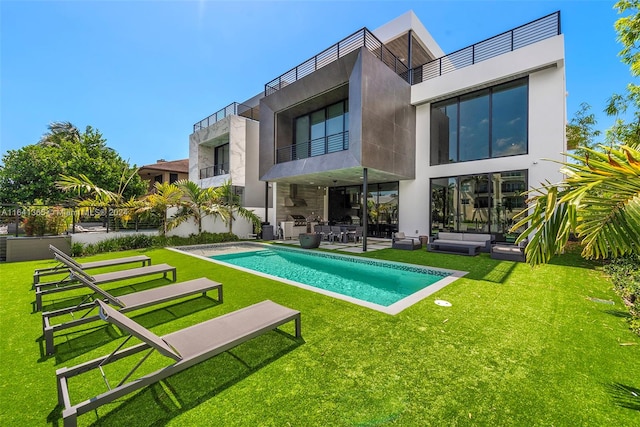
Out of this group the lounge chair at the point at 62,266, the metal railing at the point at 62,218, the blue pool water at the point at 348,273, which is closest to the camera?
the lounge chair at the point at 62,266

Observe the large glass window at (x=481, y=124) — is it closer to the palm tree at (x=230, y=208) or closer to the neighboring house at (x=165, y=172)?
the palm tree at (x=230, y=208)

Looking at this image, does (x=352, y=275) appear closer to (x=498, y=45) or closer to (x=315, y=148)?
(x=315, y=148)

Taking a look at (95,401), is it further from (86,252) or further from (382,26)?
(382,26)

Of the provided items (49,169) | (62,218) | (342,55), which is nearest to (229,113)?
(342,55)

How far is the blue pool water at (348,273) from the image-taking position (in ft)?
21.0

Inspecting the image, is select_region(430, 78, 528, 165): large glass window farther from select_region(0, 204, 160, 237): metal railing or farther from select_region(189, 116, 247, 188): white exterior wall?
select_region(0, 204, 160, 237): metal railing

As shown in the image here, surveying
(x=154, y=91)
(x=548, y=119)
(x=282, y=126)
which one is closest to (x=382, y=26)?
(x=282, y=126)

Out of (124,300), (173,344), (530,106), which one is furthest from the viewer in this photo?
(530,106)

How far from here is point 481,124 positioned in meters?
12.5

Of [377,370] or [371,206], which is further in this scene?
[371,206]

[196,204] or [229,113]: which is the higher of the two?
[229,113]

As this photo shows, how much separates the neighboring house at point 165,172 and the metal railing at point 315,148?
20154mm

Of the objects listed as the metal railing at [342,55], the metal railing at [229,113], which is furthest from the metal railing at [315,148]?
the metal railing at [229,113]

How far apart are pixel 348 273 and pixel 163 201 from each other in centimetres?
1045
